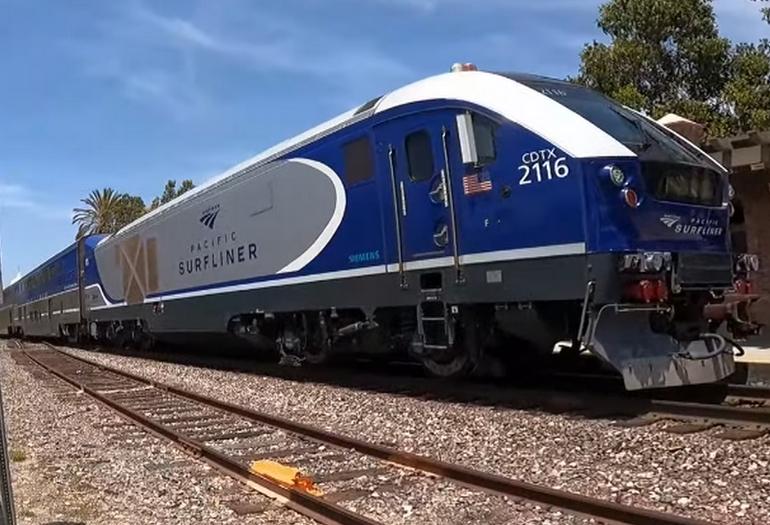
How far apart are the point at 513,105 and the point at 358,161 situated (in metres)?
2.77

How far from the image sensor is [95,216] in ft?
226

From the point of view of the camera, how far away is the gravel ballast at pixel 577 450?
16.9ft

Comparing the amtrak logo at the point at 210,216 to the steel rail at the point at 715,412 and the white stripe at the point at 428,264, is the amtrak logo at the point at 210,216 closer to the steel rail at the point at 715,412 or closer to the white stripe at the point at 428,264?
the white stripe at the point at 428,264

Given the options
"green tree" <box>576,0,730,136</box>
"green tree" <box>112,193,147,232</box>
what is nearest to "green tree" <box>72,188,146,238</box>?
"green tree" <box>112,193,147,232</box>

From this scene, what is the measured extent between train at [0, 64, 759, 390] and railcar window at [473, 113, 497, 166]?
2 cm

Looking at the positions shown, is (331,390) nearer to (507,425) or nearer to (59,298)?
(507,425)

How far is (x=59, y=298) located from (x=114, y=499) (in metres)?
27.2

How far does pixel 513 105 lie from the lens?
8.36 meters

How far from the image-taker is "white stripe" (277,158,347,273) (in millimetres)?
11008

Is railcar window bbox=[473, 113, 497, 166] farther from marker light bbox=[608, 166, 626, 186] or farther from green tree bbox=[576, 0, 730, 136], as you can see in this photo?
green tree bbox=[576, 0, 730, 136]

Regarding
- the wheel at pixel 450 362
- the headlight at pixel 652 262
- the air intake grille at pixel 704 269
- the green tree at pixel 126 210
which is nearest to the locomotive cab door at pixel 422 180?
the wheel at pixel 450 362

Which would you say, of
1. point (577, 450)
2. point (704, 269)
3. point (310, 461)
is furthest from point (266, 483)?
point (704, 269)

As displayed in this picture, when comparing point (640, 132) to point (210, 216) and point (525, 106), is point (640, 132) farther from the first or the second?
point (210, 216)

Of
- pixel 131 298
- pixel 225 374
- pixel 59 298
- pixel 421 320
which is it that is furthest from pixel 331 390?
pixel 59 298
